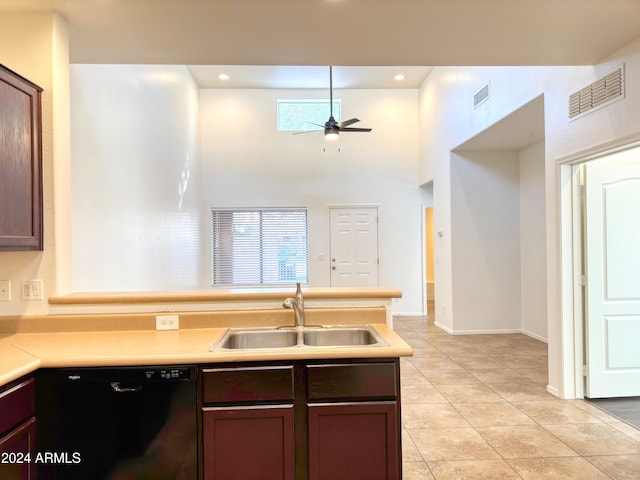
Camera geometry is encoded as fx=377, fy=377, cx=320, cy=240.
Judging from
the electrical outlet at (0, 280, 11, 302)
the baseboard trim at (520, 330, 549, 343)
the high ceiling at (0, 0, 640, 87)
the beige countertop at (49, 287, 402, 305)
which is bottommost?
the baseboard trim at (520, 330, 549, 343)

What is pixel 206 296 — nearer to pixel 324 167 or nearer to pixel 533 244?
pixel 533 244

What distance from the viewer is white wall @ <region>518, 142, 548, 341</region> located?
4.97 metres

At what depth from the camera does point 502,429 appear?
269cm

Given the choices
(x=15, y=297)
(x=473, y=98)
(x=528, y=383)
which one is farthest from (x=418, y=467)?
(x=473, y=98)

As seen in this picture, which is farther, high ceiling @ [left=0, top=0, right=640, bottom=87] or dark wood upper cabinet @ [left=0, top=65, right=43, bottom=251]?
high ceiling @ [left=0, top=0, right=640, bottom=87]

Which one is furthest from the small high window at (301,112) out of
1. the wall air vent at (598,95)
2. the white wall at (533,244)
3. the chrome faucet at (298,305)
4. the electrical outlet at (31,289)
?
the electrical outlet at (31,289)

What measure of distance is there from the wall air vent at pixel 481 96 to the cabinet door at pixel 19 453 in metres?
4.81

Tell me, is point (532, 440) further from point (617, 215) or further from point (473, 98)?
point (473, 98)

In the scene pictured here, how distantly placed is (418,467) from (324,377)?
1087 millimetres

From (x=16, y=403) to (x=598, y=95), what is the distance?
377cm

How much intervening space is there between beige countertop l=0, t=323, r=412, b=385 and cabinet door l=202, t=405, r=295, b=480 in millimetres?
238

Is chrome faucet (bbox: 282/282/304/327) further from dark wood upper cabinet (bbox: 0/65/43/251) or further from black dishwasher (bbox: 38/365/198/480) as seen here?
dark wood upper cabinet (bbox: 0/65/43/251)

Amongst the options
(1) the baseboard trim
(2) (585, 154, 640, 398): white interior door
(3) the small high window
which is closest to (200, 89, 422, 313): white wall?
(3) the small high window

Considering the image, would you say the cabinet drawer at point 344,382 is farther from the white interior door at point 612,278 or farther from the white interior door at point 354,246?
the white interior door at point 354,246
